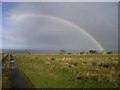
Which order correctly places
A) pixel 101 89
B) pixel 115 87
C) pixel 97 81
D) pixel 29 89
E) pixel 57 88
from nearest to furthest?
pixel 29 89 < pixel 57 88 < pixel 101 89 < pixel 115 87 < pixel 97 81

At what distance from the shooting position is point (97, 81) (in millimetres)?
22391

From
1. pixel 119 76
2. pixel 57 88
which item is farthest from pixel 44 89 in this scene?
pixel 119 76

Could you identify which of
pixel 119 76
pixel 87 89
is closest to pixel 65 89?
pixel 87 89

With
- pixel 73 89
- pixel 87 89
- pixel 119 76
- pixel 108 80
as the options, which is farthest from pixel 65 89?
pixel 119 76

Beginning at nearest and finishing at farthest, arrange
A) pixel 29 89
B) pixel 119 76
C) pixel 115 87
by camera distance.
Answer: pixel 29 89 < pixel 115 87 < pixel 119 76

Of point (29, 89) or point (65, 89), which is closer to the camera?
point (29, 89)

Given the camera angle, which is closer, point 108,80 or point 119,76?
point 108,80

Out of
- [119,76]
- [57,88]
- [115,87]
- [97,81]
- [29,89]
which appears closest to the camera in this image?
[29,89]

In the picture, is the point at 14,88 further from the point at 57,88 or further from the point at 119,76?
the point at 119,76

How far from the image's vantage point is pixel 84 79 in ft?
75.4

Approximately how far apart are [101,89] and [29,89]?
5714 millimetres

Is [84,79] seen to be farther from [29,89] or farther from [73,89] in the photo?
[29,89]

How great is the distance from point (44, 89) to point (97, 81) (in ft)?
23.2

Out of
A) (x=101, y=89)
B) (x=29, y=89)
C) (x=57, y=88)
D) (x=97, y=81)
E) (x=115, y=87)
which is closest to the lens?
(x=29, y=89)
